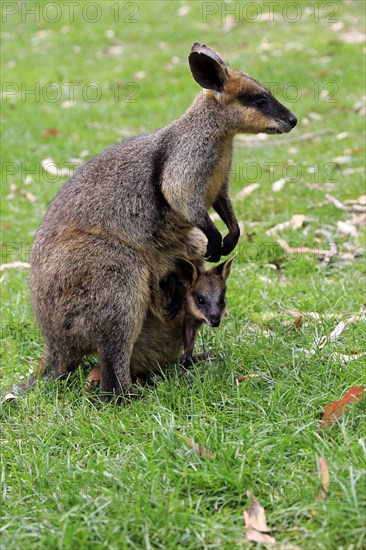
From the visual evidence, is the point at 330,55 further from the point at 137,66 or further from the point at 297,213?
the point at 297,213

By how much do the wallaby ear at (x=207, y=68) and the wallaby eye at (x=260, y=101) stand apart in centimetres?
20

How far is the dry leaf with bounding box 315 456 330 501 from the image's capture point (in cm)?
293

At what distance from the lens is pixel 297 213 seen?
6934 millimetres

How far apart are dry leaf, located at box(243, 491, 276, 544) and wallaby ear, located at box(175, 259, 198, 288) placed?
1.59 metres

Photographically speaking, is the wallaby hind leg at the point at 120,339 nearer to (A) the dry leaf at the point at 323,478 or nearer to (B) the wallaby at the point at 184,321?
(B) the wallaby at the point at 184,321

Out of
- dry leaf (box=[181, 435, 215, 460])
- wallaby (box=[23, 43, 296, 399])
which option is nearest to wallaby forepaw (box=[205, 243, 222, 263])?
wallaby (box=[23, 43, 296, 399])

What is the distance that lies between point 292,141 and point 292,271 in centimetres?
386

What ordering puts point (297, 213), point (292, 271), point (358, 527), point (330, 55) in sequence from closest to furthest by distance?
point (358, 527) → point (292, 271) → point (297, 213) → point (330, 55)

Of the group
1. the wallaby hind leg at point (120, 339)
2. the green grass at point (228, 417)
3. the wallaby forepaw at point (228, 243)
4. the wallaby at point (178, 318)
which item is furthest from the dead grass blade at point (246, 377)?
the wallaby forepaw at point (228, 243)

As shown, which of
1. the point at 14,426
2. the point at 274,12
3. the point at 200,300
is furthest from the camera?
the point at 274,12

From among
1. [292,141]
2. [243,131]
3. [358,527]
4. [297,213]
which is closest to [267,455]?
[358,527]

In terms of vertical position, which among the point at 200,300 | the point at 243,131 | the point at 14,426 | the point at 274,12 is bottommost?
the point at 14,426

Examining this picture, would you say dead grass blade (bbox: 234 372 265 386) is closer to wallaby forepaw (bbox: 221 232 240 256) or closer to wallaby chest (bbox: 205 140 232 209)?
wallaby forepaw (bbox: 221 232 240 256)

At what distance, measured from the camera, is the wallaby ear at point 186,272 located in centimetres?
434
